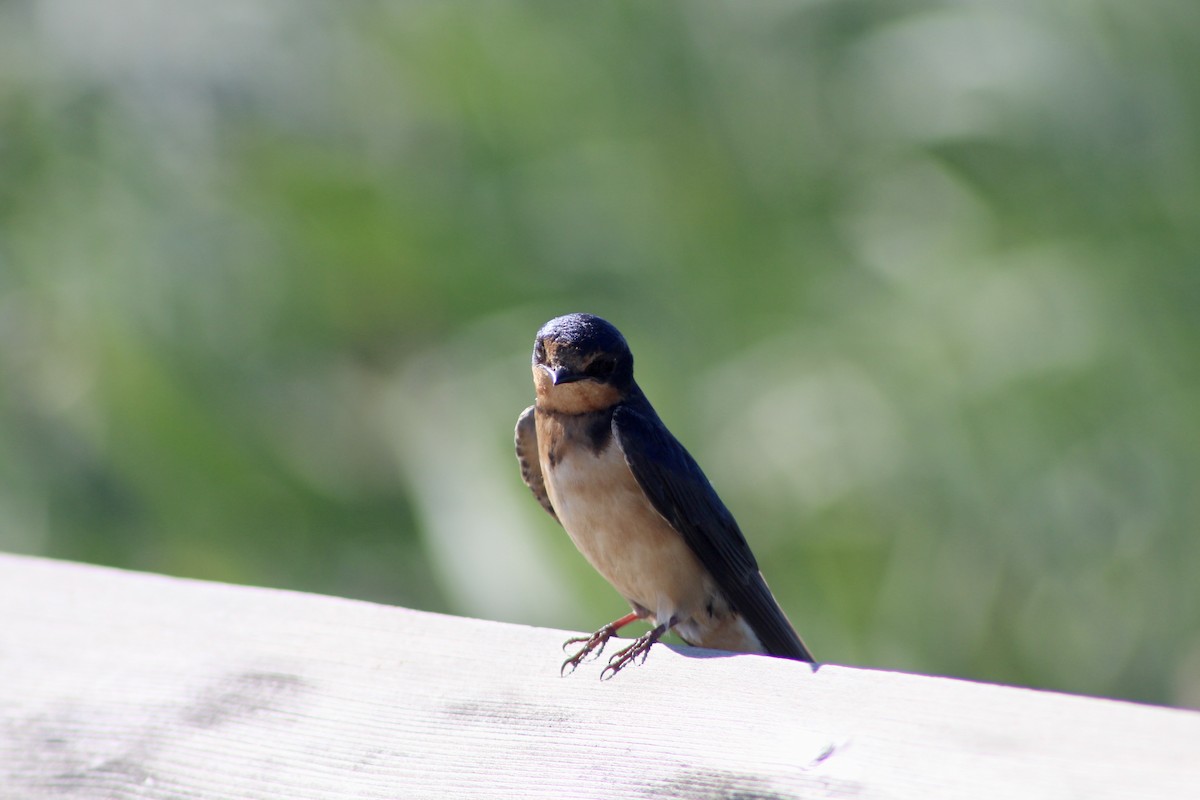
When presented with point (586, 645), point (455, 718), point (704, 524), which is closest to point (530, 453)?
point (704, 524)

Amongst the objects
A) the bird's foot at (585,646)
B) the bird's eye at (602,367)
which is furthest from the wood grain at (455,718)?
the bird's eye at (602,367)

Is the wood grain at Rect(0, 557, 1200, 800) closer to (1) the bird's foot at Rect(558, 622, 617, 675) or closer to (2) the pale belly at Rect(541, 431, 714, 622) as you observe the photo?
(1) the bird's foot at Rect(558, 622, 617, 675)

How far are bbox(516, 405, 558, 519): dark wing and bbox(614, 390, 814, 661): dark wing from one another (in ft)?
0.85

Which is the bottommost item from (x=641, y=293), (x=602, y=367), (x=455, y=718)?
(x=455, y=718)

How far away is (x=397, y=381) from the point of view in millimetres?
4879

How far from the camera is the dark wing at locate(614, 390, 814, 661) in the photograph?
2260mm

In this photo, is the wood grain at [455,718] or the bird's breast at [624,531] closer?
the wood grain at [455,718]

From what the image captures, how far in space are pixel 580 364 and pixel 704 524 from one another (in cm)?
33

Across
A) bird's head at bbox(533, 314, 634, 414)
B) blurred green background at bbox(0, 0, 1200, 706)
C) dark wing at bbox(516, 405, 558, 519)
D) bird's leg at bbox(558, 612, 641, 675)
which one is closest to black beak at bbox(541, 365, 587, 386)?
bird's head at bbox(533, 314, 634, 414)

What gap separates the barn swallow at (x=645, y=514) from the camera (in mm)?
2270

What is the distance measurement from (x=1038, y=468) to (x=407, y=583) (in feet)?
6.94

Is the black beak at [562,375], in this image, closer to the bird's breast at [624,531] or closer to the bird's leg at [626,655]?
the bird's breast at [624,531]

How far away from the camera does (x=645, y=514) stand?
7.54 feet

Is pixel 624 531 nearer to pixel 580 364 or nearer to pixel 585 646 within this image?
pixel 580 364
